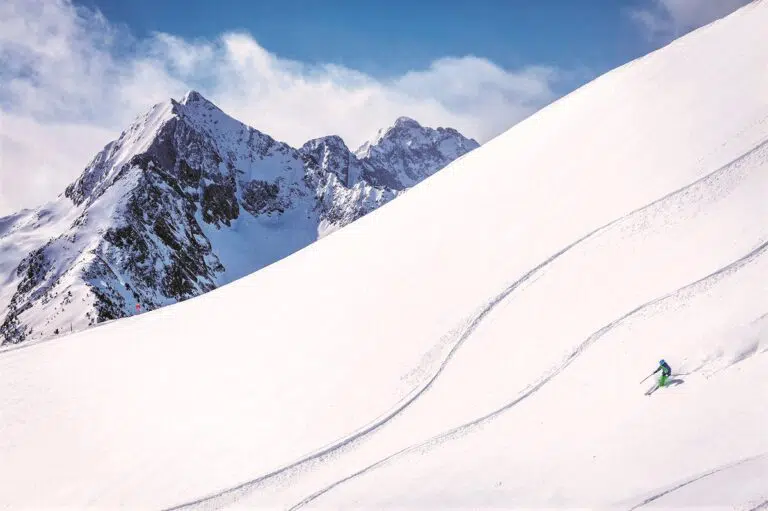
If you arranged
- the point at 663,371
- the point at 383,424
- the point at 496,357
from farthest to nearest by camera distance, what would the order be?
the point at 496,357
the point at 383,424
the point at 663,371

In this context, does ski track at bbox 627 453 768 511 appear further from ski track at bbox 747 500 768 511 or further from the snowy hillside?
ski track at bbox 747 500 768 511

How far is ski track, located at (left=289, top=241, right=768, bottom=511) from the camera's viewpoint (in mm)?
23000

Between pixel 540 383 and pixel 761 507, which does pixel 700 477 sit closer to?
pixel 761 507

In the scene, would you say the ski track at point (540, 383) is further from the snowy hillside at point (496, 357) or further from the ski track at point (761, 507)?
the ski track at point (761, 507)

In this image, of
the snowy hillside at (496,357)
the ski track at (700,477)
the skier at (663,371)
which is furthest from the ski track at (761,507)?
the skier at (663,371)

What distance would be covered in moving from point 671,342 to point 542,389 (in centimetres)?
616

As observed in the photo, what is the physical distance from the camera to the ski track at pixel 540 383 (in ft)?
75.5

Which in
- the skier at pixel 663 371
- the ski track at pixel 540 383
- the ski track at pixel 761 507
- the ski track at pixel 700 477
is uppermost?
the ski track at pixel 540 383

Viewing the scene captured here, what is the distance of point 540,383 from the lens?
2469 centimetres

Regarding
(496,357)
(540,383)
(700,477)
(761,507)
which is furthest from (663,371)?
(496,357)

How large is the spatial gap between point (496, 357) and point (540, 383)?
3.70m

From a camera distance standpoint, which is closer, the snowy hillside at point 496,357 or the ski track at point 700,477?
the ski track at point 700,477

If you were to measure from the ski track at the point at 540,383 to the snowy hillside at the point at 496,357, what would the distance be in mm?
91

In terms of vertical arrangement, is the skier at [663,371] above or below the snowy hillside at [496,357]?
below
